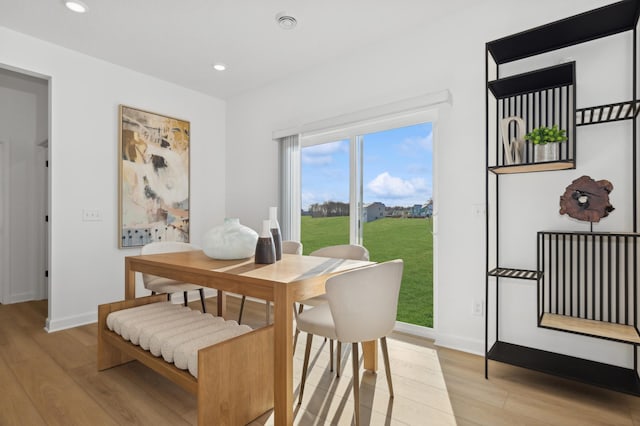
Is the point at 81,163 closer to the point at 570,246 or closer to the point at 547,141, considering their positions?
the point at 547,141

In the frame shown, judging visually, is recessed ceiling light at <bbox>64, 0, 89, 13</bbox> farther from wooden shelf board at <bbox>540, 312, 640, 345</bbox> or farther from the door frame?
wooden shelf board at <bbox>540, 312, 640, 345</bbox>

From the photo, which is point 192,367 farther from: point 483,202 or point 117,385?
point 483,202

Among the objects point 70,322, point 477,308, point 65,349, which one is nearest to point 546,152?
point 477,308

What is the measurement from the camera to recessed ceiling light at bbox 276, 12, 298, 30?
2.59 m

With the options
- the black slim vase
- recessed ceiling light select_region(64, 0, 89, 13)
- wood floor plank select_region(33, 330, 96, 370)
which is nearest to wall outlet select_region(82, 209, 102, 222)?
wood floor plank select_region(33, 330, 96, 370)

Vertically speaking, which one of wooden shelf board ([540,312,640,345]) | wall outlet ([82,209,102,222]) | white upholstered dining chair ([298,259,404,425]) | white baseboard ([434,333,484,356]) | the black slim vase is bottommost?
white baseboard ([434,333,484,356])

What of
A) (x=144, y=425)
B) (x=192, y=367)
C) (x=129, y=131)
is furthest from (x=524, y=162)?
(x=129, y=131)

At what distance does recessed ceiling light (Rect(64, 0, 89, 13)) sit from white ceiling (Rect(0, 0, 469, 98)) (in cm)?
4

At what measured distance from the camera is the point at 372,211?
336cm

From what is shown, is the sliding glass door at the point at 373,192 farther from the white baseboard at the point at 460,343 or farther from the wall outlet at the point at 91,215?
the wall outlet at the point at 91,215

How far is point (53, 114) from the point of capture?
3.06 metres

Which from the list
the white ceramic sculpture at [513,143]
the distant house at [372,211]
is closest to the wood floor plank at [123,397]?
the distant house at [372,211]

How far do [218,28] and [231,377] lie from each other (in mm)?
2662

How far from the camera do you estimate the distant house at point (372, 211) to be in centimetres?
335
